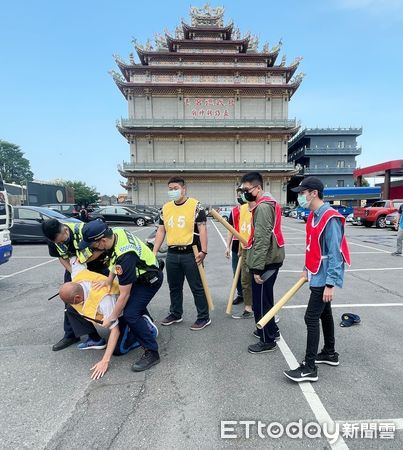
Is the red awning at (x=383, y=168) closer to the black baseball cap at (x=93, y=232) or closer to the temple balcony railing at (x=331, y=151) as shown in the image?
the temple balcony railing at (x=331, y=151)

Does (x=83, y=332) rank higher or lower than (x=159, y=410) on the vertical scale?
higher

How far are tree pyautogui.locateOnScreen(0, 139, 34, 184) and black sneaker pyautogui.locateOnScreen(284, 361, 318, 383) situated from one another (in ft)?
312

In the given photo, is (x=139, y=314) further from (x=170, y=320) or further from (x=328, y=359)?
(x=328, y=359)

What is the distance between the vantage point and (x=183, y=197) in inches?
139

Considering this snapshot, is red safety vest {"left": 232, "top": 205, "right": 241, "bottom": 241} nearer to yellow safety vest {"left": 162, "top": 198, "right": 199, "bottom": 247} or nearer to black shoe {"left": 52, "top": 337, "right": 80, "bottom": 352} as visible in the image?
yellow safety vest {"left": 162, "top": 198, "right": 199, "bottom": 247}

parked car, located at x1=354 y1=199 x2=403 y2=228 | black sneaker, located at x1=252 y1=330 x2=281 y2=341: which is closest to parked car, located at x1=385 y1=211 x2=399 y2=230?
parked car, located at x1=354 y1=199 x2=403 y2=228

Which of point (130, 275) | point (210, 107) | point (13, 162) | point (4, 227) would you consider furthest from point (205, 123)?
point (13, 162)

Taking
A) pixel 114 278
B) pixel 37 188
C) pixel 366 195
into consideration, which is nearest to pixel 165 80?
pixel 37 188

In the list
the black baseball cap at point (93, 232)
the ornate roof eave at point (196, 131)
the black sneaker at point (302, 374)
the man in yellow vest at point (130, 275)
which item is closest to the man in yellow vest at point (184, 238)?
the man in yellow vest at point (130, 275)

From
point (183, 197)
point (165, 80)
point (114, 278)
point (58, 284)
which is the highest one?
point (165, 80)

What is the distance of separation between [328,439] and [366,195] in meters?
30.9

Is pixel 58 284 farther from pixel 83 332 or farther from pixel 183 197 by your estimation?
pixel 183 197

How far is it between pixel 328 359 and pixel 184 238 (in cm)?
202

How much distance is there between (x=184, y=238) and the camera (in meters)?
3.43
